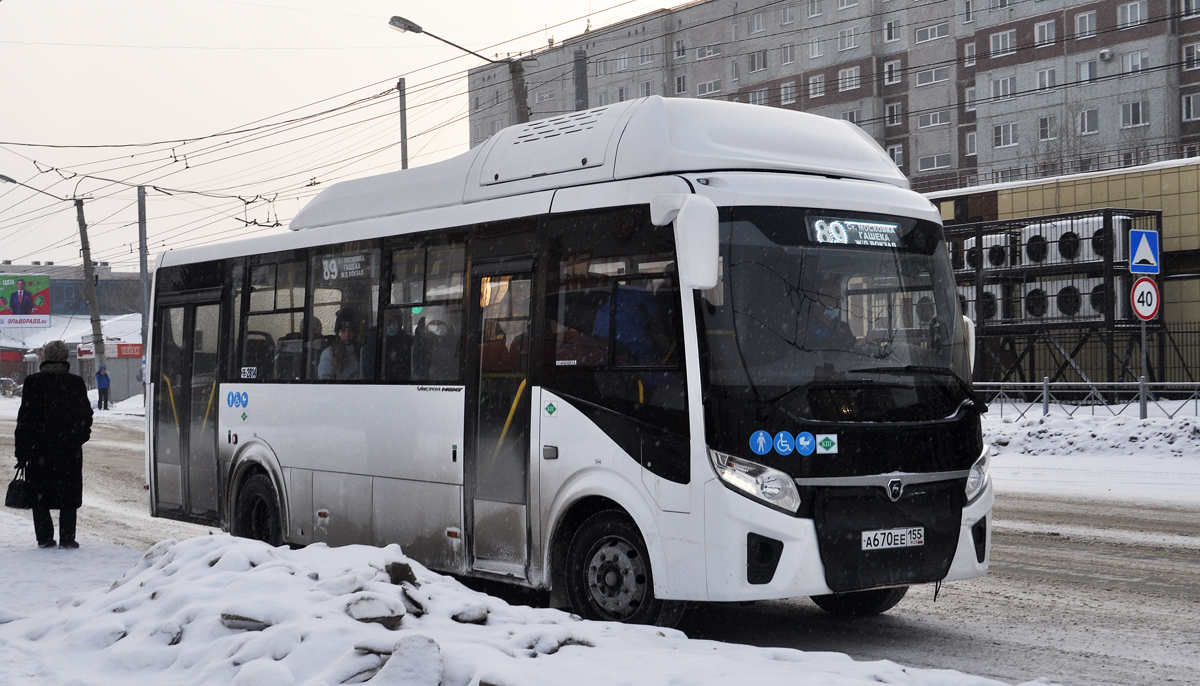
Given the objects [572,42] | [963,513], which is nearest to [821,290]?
[963,513]

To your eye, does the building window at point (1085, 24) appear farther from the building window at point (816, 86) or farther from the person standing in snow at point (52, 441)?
the person standing in snow at point (52, 441)

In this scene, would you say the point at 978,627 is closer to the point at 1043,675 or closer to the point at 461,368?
the point at 1043,675

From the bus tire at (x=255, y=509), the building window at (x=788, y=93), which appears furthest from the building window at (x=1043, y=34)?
the bus tire at (x=255, y=509)

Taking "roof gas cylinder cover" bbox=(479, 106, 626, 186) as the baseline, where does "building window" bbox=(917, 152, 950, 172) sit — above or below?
above

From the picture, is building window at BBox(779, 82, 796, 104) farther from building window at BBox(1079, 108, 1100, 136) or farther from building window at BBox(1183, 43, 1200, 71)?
building window at BBox(1183, 43, 1200, 71)

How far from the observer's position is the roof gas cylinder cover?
8016 mm

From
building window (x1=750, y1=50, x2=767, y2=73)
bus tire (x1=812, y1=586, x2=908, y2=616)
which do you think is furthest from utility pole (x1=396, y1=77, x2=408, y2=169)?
building window (x1=750, y1=50, x2=767, y2=73)

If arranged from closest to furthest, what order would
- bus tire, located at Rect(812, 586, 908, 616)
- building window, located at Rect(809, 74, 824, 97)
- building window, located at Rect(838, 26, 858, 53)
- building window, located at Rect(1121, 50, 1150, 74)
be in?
bus tire, located at Rect(812, 586, 908, 616) < building window, located at Rect(1121, 50, 1150, 74) < building window, located at Rect(838, 26, 858, 53) < building window, located at Rect(809, 74, 824, 97)

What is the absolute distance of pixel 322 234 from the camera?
34.1 feet

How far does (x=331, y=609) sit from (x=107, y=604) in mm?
1816

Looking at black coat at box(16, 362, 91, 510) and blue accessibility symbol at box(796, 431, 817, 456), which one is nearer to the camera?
blue accessibility symbol at box(796, 431, 817, 456)

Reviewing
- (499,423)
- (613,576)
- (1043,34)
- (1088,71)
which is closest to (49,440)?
(499,423)

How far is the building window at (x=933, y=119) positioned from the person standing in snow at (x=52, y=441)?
66.7 meters

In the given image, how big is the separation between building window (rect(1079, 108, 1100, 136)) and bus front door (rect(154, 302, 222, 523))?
190 feet
